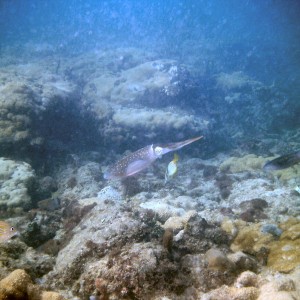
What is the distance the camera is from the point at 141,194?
26.7ft

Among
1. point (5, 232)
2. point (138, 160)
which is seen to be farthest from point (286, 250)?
point (5, 232)

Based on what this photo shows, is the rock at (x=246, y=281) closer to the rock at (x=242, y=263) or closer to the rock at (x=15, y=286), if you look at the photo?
the rock at (x=242, y=263)

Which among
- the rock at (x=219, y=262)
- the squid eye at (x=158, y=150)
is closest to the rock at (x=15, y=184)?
the squid eye at (x=158, y=150)

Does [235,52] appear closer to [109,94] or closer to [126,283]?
[109,94]

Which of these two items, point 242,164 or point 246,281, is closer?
point 246,281

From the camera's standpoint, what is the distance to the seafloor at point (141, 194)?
3293 mm

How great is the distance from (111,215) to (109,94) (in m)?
11.6

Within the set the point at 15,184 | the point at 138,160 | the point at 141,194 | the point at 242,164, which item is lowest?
the point at 141,194

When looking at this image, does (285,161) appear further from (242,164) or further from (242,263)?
(242,164)

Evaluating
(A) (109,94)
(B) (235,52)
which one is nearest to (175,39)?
(B) (235,52)

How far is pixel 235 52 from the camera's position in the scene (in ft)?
106

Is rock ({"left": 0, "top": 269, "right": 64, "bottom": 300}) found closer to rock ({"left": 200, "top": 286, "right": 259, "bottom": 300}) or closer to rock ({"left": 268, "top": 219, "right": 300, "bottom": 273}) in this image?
rock ({"left": 200, "top": 286, "right": 259, "bottom": 300})

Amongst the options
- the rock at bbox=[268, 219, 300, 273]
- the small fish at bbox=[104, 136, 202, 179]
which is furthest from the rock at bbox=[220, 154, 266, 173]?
the small fish at bbox=[104, 136, 202, 179]

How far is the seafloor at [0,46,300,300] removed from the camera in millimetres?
3293
